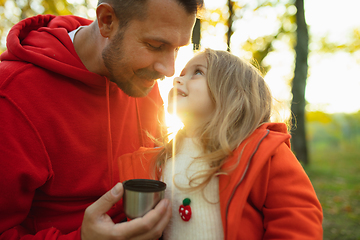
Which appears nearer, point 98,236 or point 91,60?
point 98,236

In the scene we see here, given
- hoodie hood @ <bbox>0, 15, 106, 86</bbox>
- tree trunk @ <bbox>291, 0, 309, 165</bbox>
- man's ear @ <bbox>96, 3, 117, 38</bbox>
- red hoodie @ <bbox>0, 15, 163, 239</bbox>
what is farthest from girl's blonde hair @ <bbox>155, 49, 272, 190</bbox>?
tree trunk @ <bbox>291, 0, 309, 165</bbox>

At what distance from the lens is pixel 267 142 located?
163 cm

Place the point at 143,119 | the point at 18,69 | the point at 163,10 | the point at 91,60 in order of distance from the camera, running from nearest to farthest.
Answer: the point at 18,69 < the point at 163,10 < the point at 91,60 < the point at 143,119

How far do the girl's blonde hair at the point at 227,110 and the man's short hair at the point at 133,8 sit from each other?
0.43 meters

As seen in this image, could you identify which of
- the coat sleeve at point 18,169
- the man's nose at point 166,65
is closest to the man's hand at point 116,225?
the coat sleeve at point 18,169

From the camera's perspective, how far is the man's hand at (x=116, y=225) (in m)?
1.34

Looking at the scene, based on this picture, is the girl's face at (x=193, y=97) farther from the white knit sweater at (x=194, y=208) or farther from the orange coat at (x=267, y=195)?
the orange coat at (x=267, y=195)

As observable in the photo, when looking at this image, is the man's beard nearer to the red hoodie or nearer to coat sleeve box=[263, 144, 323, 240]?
the red hoodie

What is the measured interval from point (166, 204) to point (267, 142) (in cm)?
81

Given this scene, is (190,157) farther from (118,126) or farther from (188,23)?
(188,23)

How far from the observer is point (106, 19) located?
2070mm

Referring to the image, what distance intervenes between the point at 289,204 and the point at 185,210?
728mm

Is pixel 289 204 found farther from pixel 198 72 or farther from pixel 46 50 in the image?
pixel 46 50

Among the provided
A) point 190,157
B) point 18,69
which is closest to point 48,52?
point 18,69
